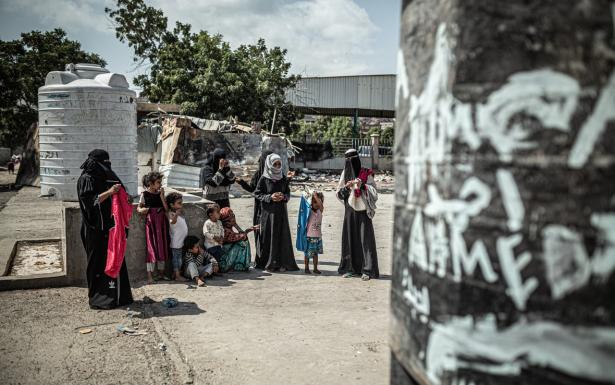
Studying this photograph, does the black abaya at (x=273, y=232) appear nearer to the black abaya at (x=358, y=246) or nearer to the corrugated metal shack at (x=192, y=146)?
the black abaya at (x=358, y=246)

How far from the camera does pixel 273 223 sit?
692 cm

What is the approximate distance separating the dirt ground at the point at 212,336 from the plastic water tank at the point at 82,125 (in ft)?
19.8

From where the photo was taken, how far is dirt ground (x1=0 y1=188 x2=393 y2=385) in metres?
3.63

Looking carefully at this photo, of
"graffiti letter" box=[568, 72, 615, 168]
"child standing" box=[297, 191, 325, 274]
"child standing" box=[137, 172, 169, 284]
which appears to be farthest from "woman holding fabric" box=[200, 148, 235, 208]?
"graffiti letter" box=[568, 72, 615, 168]

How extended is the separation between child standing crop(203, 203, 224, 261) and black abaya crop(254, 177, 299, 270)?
710 mm

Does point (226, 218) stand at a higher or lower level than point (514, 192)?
lower

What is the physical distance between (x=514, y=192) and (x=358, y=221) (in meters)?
5.51

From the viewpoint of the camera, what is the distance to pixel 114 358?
390 cm

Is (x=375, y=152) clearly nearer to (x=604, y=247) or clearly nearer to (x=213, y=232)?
(x=213, y=232)

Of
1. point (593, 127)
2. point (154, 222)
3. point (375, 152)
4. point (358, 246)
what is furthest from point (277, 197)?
point (375, 152)

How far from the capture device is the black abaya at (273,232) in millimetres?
6906

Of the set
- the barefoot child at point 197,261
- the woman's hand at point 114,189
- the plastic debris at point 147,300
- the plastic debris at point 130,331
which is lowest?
the plastic debris at point 130,331

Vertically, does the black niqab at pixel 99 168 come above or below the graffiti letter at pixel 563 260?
above

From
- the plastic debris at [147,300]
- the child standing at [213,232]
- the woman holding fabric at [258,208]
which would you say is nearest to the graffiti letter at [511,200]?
the plastic debris at [147,300]
